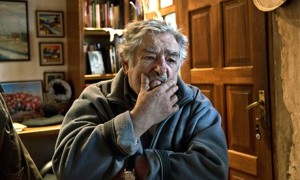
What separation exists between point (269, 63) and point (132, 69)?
0.83 m

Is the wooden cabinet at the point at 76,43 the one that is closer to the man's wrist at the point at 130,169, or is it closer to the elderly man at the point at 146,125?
the elderly man at the point at 146,125

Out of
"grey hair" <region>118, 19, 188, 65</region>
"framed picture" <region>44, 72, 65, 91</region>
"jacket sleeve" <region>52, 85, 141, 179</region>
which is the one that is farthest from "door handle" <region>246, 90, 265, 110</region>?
"framed picture" <region>44, 72, 65, 91</region>

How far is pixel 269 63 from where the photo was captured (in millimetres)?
1697

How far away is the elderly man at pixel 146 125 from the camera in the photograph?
1035 millimetres

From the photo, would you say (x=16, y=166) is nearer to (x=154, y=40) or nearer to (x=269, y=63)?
(x=154, y=40)

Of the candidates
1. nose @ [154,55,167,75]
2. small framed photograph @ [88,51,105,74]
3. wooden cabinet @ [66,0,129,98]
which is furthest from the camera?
small framed photograph @ [88,51,105,74]

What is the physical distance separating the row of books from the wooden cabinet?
6 cm

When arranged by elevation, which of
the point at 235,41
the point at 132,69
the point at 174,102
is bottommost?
the point at 174,102

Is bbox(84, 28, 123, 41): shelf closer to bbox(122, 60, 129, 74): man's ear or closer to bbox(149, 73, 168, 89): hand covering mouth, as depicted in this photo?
bbox(122, 60, 129, 74): man's ear

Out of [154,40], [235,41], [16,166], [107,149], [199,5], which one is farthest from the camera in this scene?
[199,5]

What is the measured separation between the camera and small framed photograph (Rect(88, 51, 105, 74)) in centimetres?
294

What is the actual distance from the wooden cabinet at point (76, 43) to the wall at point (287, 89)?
65.2 inches

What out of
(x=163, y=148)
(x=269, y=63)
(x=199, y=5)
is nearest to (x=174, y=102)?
(x=163, y=148)

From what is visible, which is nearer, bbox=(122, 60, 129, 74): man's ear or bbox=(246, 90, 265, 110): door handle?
bbox=(122, 60, 129, 74): man's ear
